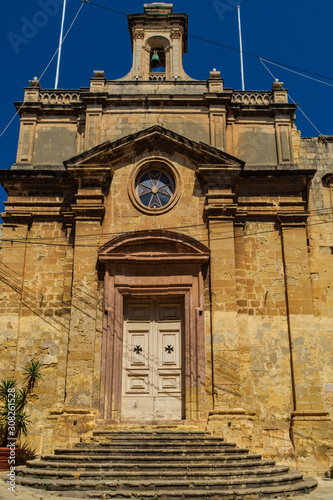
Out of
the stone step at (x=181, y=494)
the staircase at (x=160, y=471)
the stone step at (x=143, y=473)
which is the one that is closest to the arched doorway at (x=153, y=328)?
the staircase at (x=160, y=471)

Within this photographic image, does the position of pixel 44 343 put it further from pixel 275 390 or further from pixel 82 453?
pixel 275 390

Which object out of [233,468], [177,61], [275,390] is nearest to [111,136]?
[177,61]

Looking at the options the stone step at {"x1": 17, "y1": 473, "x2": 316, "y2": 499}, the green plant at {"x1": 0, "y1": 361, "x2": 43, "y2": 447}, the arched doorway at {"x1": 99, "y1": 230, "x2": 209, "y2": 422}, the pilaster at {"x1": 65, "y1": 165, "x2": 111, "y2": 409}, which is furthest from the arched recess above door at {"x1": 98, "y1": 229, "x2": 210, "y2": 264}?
the stone step at {"x1": 17, "y1": 473, "x2": 316, "y2": 499}

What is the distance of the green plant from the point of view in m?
12.5

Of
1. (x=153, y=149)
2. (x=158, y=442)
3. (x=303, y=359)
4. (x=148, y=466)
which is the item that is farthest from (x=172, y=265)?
(x=148, y=466)

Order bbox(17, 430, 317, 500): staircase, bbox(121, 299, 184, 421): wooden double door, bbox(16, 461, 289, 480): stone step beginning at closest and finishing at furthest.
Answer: bbox(17, 430, 317, 500): staircase
bbox(16, 461, 289, 480): stone step
bbox(121, 299, 184, 421): wooden double door

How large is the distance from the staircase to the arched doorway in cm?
118

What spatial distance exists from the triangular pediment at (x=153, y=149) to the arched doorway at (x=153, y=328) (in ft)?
7.48

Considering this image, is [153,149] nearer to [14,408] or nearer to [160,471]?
[14,408]

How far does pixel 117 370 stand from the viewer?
43.3ft

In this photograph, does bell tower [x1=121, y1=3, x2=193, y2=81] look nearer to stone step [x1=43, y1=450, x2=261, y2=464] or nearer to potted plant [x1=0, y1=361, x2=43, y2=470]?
potted plant [x1=0, y1=361, x2=43, y2=470]

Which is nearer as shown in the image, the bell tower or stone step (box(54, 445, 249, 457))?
stone step (box(54, 445, 249, 457))

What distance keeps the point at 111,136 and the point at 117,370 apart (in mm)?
6599

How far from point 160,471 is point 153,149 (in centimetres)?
844
